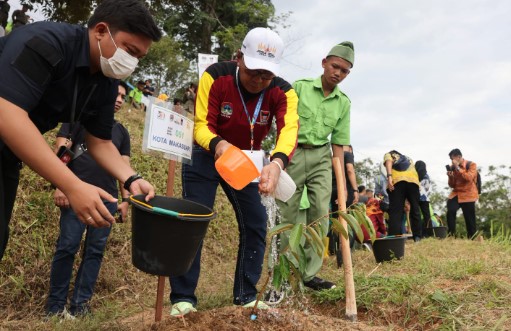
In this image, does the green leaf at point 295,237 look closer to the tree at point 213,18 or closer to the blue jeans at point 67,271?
the blue jeans at point 67,271

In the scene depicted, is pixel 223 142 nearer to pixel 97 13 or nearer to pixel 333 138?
pixel 97 13

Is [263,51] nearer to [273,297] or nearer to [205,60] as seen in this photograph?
[273,297]

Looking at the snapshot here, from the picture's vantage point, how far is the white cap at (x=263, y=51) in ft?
8.87

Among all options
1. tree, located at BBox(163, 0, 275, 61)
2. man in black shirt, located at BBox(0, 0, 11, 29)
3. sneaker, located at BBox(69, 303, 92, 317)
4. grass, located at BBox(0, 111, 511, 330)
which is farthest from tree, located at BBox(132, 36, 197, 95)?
sneaker, located at BBox(69, 303, 92, 317)

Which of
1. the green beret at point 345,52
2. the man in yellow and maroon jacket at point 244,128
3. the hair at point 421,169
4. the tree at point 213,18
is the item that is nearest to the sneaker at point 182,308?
the man in yellow and maroon jacket at point 244,128

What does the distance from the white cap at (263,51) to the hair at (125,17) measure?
891 mm

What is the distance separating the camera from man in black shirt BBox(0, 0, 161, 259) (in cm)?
159

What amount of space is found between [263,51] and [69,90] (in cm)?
118

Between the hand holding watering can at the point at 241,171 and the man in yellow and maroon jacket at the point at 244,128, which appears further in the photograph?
the man in yellow and maroon jacket at the point at 244,128

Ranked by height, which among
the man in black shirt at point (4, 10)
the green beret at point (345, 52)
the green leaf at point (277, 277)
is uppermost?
the man in black shirt at point (4, 10)

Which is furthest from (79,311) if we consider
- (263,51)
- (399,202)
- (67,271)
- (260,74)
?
(399,202)

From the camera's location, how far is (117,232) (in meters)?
4.96

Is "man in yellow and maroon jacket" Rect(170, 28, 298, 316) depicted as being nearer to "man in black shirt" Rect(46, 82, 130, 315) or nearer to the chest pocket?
"man in black shirt" Rect(46, 82, 130, 315)

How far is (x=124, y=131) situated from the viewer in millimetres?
3830
